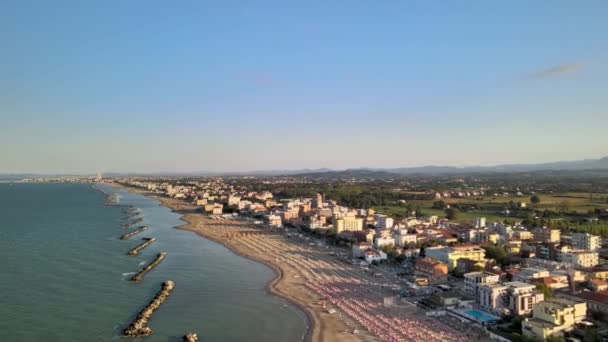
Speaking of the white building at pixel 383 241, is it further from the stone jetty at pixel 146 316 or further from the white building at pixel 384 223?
the stone jetty at pixel 146 316

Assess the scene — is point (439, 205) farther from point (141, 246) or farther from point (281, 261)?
point (141, 246)

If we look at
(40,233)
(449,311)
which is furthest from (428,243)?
(40,233)

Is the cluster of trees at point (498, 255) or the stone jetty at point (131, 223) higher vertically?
the stone jetty at point (131, 223)

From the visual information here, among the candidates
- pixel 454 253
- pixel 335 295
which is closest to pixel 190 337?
pixel 335 295

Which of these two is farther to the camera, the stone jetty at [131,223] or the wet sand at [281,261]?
the stone jetty at [131,223]

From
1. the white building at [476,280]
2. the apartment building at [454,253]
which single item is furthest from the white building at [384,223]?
the white building at [476,280]

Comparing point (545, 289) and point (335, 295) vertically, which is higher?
point (545, 289)

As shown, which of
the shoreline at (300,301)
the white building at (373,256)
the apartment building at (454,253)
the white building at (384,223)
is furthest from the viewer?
the white building at (384,223)
